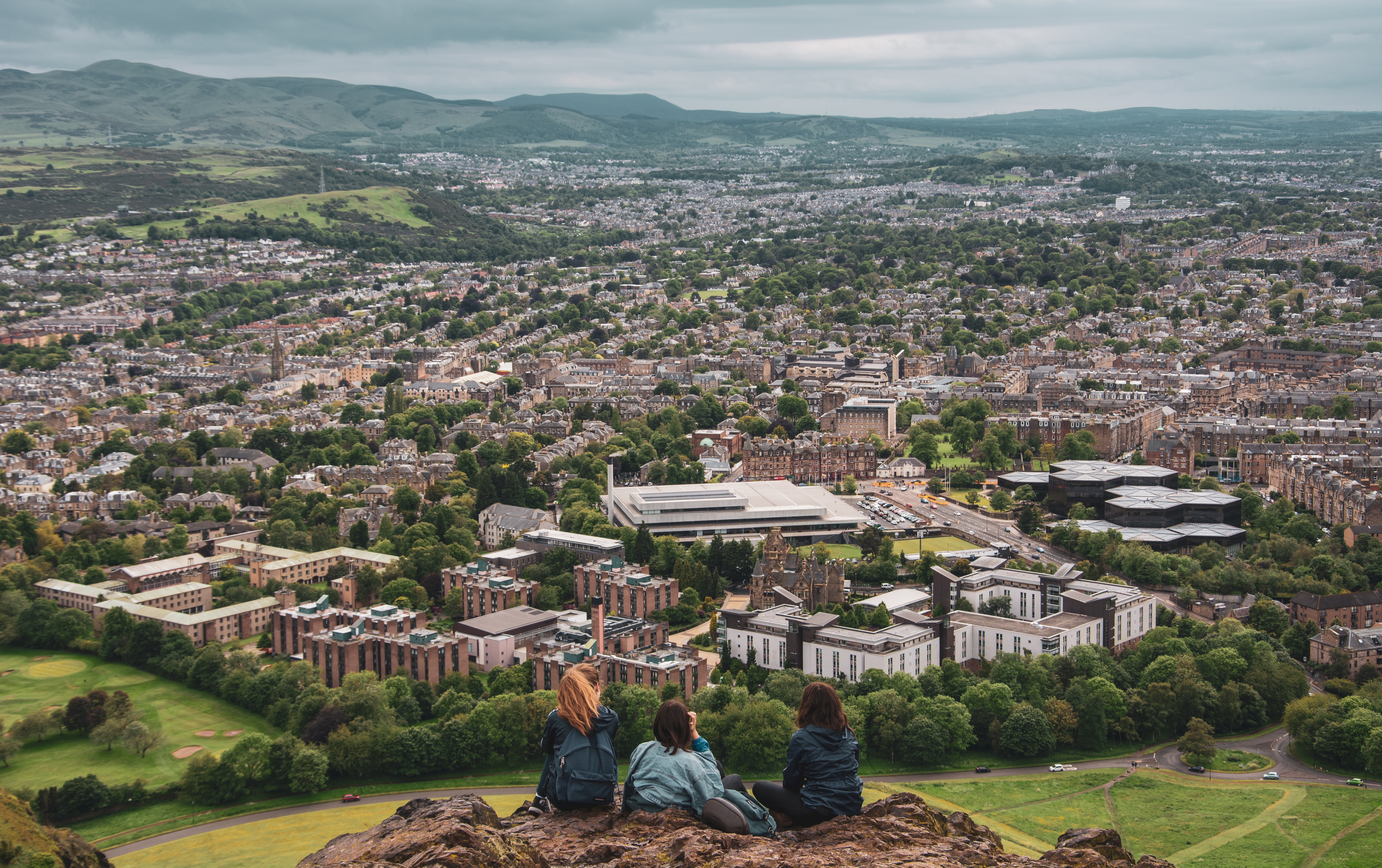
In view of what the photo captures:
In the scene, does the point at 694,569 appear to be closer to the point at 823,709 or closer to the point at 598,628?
the point at 598,628

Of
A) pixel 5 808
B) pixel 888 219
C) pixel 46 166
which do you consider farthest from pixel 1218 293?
pixel 46 166

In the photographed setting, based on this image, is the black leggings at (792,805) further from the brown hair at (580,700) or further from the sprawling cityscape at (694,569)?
the brown hair at (580,700)

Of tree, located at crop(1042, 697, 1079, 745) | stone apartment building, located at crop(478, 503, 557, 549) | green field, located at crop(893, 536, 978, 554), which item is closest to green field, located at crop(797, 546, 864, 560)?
green field, located at crop(893, 536, 978, 554)

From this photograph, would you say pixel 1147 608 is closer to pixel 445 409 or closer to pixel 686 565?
pixel 686 565

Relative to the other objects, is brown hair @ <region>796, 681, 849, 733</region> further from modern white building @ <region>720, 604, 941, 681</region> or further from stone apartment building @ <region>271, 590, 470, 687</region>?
stone apartment building @ <region>271, 590, 470, 687</region>

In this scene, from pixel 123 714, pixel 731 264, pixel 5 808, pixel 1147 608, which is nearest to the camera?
pixel 5 808

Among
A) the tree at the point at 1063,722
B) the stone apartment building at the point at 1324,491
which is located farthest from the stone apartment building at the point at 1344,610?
the tree at the point at 1063,722
